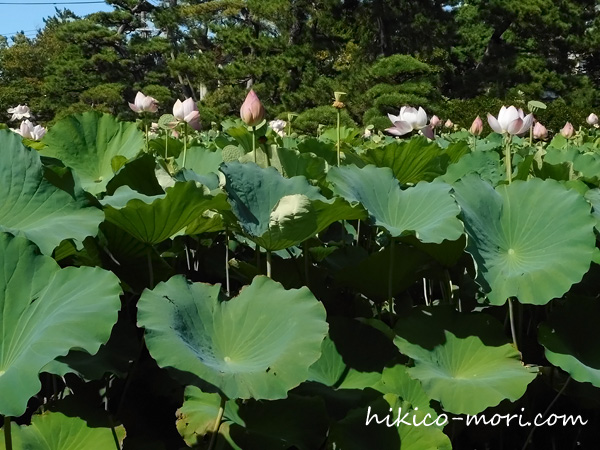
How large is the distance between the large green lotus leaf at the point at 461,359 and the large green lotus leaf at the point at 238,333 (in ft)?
0.48

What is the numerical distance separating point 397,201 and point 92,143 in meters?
0.54

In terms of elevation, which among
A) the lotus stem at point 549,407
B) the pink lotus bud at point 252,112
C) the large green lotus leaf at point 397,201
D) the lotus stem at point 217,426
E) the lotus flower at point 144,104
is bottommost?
the lotus stem at point 549,407

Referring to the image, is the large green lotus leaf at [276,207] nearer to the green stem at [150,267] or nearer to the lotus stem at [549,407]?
the green stem at [150,267]

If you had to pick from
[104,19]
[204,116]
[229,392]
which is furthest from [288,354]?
[104,19]

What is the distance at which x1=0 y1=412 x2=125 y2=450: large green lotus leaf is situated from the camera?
629 mm

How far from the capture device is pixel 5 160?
71 centimetres

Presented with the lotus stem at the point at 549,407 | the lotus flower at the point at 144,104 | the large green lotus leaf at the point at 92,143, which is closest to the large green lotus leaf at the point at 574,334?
the lotus stem at the point at 549,407

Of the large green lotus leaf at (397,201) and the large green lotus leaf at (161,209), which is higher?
the large green lotus leaf at (161,209)

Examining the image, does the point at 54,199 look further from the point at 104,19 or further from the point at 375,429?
the point at 104,19

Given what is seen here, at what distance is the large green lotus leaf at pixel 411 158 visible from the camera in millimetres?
1151

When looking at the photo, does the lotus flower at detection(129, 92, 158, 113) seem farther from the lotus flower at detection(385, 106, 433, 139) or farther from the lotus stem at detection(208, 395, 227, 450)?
the lotus stem at detection(208, 395, 227, 450)

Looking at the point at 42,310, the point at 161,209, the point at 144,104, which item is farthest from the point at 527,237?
the point at 144,104

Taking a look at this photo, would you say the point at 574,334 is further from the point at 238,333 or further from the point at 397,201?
the point at 238,333

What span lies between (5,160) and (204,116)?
10.7 m
